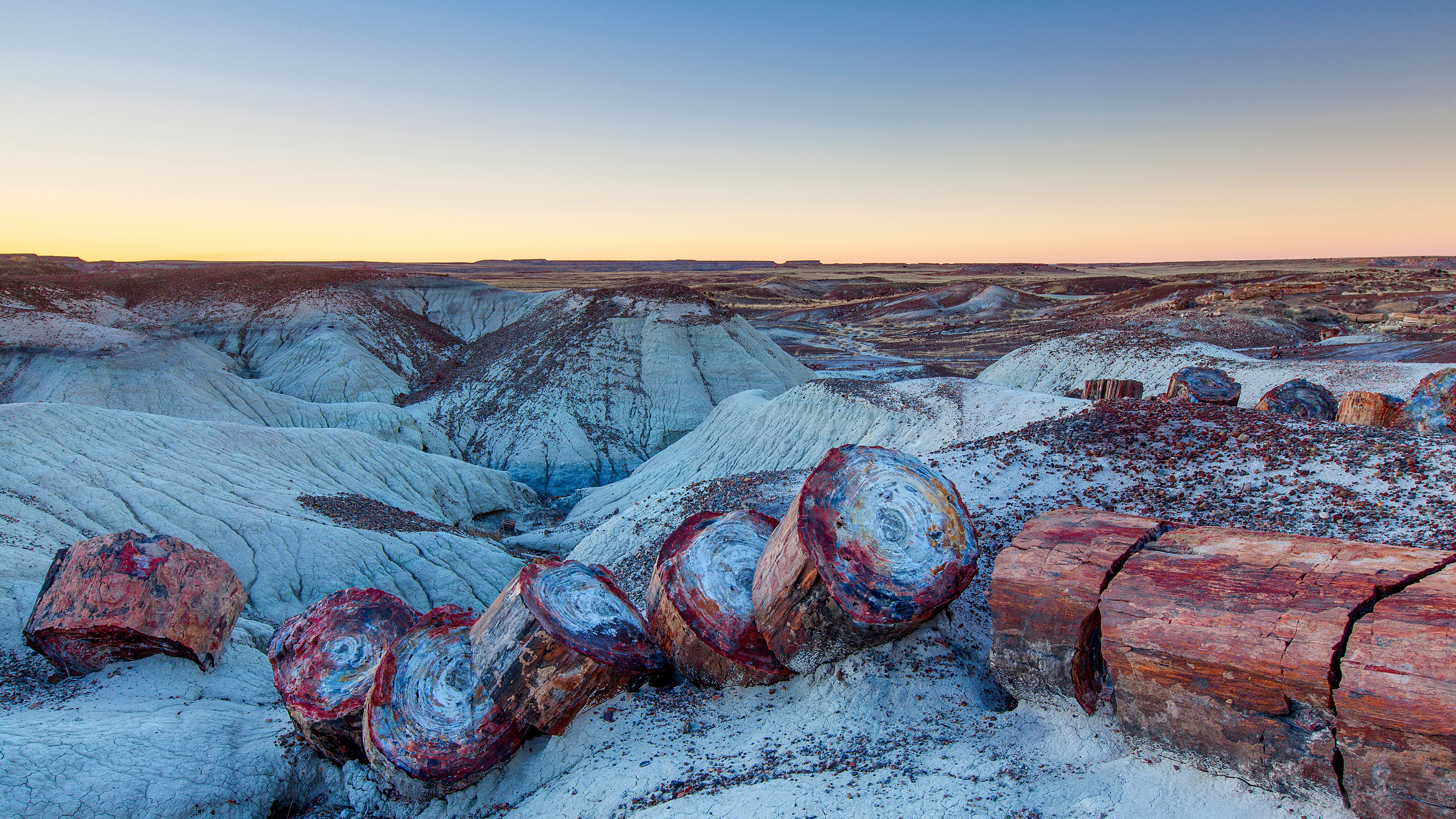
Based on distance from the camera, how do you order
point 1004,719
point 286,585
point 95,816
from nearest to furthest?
point 1004,719 < point 95,816 < point 286,585

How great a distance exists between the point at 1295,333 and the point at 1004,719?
141 feet

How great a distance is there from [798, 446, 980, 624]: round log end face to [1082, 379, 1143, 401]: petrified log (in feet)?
36.7

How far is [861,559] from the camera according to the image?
18.7 feet

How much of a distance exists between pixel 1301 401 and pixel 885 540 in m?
12.1

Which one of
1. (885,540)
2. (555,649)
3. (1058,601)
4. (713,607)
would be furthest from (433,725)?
(1058,601)

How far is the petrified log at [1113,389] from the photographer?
1573 centimetres

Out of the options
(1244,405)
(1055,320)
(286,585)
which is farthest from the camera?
(1055,320)

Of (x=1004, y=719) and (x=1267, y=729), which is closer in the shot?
(x=1267, y=729)

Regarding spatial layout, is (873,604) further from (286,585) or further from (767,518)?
(286,585)

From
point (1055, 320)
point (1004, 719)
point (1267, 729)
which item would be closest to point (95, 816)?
point (1004, 719)

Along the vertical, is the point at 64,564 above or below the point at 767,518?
below

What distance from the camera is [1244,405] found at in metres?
21.6

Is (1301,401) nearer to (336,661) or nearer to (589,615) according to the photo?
(589,615)

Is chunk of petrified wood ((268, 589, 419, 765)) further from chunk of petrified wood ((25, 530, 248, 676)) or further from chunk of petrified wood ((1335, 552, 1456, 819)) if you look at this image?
chunk of petrified wood ((1335, 552, 1456, 819))
